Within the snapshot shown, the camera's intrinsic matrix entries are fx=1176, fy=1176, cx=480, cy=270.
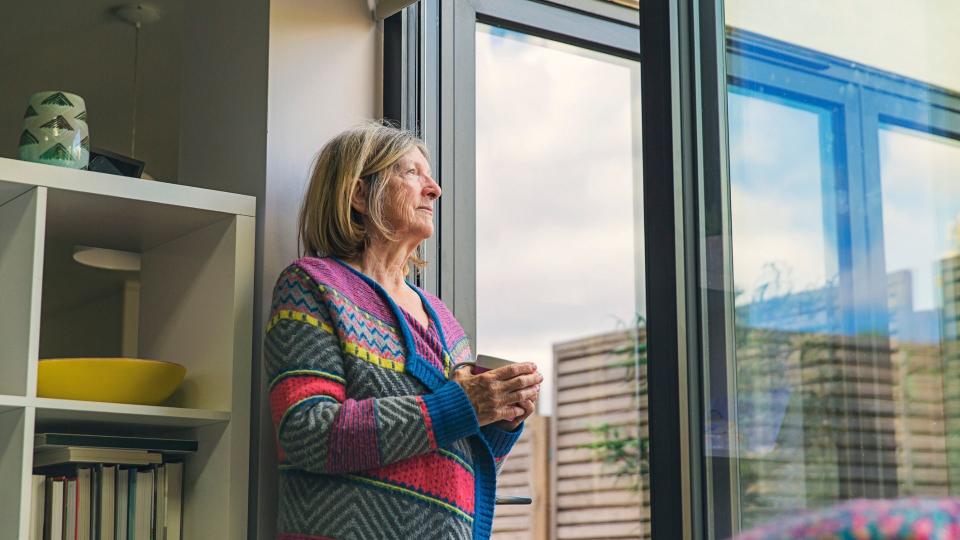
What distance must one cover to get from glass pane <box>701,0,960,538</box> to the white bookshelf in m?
0.82

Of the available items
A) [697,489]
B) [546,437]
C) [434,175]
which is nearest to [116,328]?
[546,437]

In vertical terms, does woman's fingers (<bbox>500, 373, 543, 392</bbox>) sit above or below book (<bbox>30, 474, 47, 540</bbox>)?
above

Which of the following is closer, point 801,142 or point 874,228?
point 874,228

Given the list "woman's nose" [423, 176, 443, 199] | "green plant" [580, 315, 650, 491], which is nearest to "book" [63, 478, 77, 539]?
"woman's nose" [423, 176, 443, 199]

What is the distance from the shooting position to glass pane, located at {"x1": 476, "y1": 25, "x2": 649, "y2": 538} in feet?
11.2

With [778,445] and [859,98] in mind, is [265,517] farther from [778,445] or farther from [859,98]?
[859,98]

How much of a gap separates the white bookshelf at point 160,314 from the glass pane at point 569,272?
800mm

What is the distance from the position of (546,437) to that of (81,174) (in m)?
3.38

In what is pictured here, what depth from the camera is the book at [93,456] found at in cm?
188

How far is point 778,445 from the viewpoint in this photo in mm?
1457

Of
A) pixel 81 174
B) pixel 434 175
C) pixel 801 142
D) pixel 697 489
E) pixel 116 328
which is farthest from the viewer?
pixel 116 328

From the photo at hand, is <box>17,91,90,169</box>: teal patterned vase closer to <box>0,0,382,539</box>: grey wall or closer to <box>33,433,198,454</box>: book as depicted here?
<box>0,0,382,539</box>: grey wall

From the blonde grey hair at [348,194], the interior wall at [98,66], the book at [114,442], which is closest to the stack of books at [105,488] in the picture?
the book at [114,442]

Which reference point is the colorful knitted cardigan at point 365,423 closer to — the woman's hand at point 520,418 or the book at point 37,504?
the woman's hand at point 520,418
